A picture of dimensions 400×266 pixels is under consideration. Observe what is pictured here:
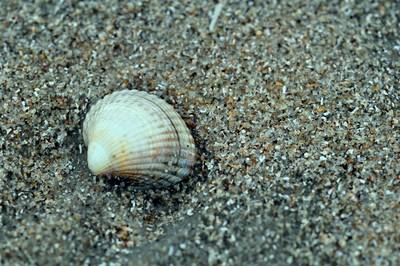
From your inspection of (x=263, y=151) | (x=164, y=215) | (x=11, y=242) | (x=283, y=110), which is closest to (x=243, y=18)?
(x=283, y=110)

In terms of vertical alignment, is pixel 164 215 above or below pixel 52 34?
below

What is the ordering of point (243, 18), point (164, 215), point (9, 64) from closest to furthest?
point (164, 215), point (9, 64), point (243, 18)

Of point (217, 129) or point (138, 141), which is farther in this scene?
point (217, 129)

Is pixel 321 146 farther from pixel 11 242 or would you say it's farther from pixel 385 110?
pixel 11 242
